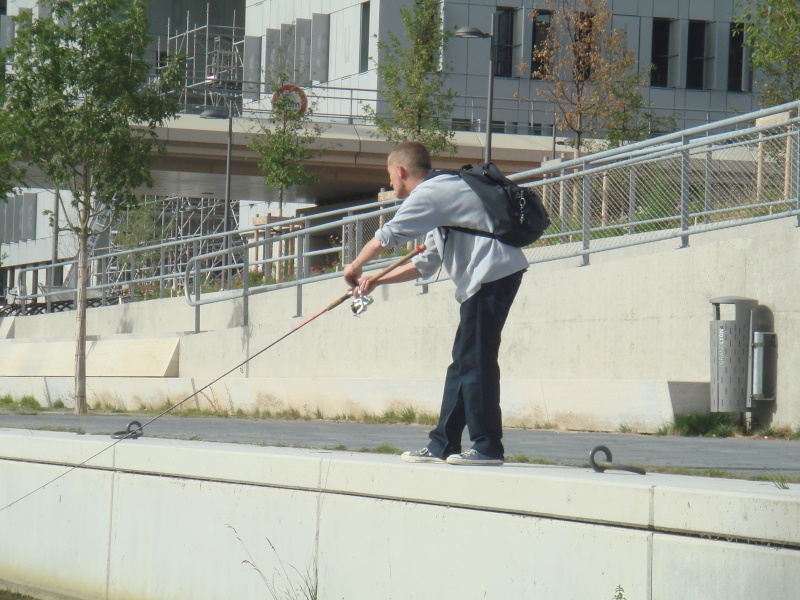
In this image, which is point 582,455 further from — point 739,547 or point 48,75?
point 48,75

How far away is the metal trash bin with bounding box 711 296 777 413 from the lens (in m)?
11.0

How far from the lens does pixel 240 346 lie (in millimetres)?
18219

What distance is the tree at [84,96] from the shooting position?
17.4m

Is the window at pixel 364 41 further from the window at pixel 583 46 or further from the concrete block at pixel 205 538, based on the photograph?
the concrete block at pixel 205 538

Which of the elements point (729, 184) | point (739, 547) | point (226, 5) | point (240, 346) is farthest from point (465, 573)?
point (226, 5)

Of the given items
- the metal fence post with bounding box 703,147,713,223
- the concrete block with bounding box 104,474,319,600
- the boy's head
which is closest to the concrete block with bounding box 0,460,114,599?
the concrete block with bounding box 104,474,319,600

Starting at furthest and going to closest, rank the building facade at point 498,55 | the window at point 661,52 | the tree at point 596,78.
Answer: the window at point 661,52
the building facade at point 498,55
the tree at point 596,78

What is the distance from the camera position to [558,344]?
43.1 feet

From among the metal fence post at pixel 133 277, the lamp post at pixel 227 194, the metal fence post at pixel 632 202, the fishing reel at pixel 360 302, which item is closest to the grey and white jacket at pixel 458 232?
the fishing reel at pixel 360 302

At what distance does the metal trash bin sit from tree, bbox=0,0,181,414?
31.3ft

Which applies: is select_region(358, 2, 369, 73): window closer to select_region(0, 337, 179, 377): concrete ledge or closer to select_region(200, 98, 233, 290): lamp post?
select_region(200, 98, 233, 290): lamp post

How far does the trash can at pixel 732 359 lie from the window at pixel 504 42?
1413 inches

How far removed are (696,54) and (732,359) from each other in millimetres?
38909

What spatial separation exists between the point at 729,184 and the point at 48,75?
962cm
